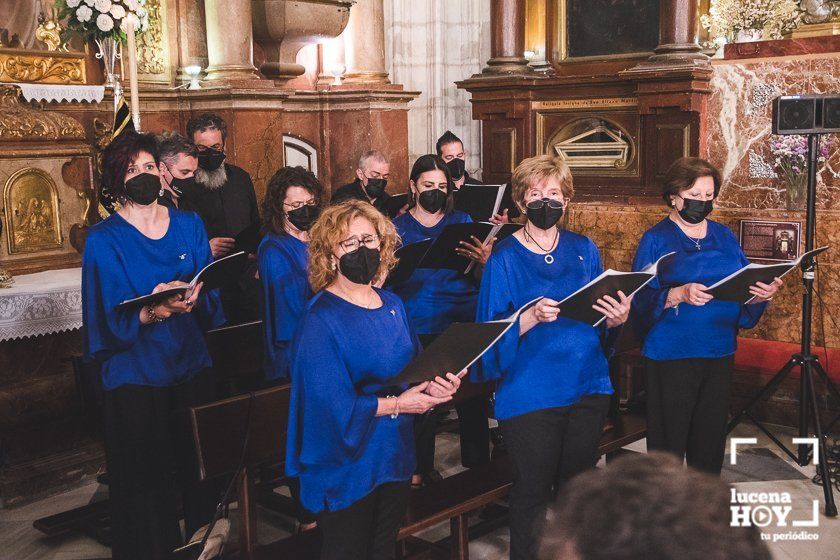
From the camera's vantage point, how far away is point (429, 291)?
4.90 meters

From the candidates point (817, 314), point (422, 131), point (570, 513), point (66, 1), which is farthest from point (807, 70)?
point (570, 513)

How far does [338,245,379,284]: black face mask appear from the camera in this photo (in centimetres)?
309

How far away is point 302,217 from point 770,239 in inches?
148

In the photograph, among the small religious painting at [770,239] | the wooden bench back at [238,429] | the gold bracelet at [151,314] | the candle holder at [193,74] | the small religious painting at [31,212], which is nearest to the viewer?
the wooden bench back at [238,429]

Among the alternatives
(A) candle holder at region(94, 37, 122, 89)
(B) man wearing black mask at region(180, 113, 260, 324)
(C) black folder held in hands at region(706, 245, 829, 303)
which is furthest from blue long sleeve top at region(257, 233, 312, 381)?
(A) candle holder at region(94, 37, 122, 89)

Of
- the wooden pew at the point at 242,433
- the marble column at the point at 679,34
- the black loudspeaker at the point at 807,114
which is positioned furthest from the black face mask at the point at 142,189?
the marble column at the point at 679,34

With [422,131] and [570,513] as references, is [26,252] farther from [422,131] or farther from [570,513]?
[570,513]

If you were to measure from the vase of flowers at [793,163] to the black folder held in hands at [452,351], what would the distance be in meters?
4.14

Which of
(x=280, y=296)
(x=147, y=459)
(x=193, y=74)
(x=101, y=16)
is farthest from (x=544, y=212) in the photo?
(x=193, y=74)

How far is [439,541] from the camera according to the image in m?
4.53

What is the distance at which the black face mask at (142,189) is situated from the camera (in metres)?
3.87

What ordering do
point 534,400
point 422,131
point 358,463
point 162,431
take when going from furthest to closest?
point 422,131, point 162,431, point 534,400, point 358,463

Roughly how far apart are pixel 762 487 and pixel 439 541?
198 cm

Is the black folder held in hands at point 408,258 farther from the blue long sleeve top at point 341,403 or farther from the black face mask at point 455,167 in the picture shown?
the black face mask at point 455,167
